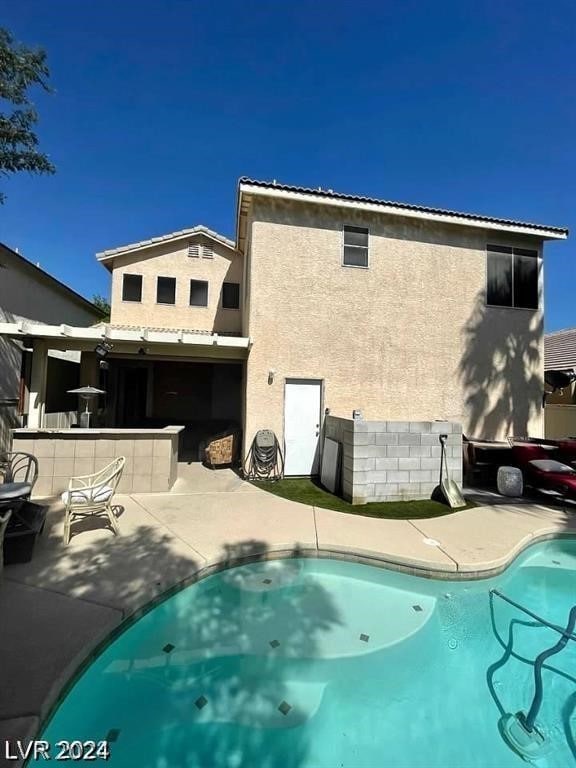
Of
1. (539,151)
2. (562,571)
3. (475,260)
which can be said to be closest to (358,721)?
(562,571)

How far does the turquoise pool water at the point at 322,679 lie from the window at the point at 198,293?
1194cm

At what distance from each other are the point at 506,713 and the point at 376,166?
14.5 metres

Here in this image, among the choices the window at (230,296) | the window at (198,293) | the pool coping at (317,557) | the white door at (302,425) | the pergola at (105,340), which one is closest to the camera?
the pool coping at (317,557)

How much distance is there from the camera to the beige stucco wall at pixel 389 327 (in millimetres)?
9539

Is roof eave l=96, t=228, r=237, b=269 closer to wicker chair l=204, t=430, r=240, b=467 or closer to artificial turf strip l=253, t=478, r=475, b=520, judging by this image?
wicker chair l=204, t=430, r=240, b=467

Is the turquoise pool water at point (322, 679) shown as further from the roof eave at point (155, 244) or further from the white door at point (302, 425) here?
the roof eave at point (155, 244)

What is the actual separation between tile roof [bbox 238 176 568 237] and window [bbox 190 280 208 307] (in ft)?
20.2

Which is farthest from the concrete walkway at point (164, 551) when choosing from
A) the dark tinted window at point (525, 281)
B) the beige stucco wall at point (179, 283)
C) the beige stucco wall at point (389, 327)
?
the beige stucco wall at point (179, 283)

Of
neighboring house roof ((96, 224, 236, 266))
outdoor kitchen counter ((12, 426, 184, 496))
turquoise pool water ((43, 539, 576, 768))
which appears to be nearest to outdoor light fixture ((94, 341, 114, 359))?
outdoor kitchen counter ((12, 426, 184, 496))

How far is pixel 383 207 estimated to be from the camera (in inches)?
392

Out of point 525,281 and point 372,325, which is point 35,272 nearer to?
point 372,325

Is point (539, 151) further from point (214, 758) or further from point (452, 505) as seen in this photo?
point (214, 758)

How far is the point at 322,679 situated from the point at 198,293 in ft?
45.6

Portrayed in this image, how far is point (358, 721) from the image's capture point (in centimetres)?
288
